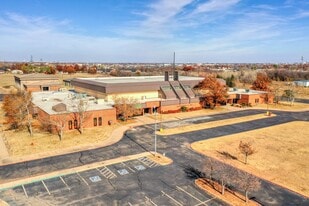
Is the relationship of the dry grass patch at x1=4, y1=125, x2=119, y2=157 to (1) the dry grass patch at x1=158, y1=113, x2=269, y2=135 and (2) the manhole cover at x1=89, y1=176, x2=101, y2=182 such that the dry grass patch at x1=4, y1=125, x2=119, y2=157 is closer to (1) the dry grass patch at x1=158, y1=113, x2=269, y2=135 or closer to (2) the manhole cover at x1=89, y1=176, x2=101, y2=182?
(1) the dry grass patch at x1=158, y1=113, x2=269, y2=135

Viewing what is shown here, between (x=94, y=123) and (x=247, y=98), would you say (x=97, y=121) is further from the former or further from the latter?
(x=247, y=98)

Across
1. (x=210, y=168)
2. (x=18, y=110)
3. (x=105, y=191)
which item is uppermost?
(x=18, y=110)

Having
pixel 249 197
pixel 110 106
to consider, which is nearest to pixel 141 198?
pixel 249 197

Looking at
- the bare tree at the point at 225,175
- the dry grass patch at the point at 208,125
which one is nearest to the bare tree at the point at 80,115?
the dry grass patch at the point at 208,125

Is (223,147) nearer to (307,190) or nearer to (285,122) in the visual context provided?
(307,190)

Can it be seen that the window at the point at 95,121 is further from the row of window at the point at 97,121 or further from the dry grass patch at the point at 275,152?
the dry grass patch at the point at 275,152

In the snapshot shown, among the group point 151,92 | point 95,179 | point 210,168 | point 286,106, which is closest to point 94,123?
point 151,92
